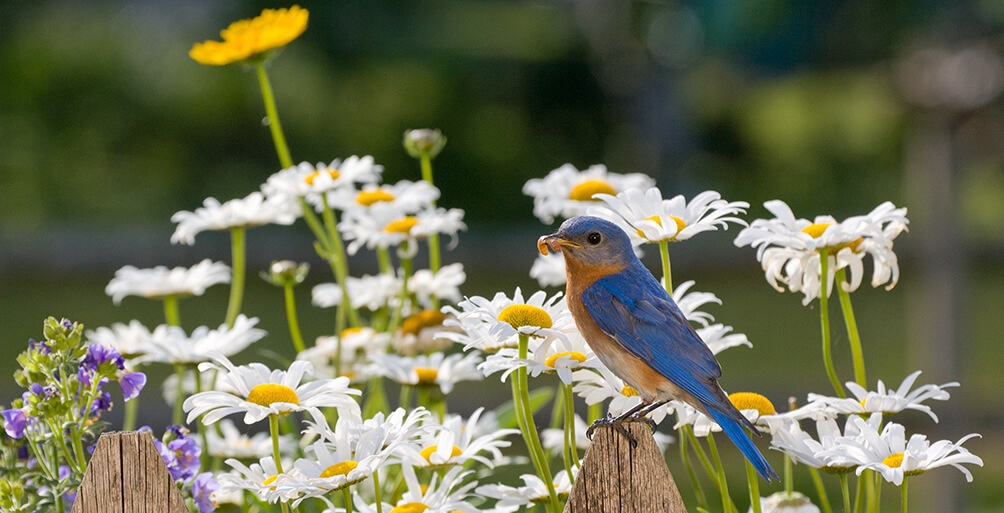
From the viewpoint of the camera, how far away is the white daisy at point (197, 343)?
Result: 1.49 m

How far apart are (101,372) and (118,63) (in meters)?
7.38

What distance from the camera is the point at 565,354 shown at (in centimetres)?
126

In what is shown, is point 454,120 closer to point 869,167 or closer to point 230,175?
point 230,175

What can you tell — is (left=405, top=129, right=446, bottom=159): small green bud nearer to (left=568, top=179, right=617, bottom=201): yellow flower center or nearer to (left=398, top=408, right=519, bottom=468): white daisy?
(left=568, top=179, right=617, bottom=201): yellow flower center

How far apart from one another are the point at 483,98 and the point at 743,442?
25.4 ft

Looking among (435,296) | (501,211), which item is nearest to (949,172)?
(435,296)

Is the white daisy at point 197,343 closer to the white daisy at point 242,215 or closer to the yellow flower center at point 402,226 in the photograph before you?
the white daisy at point 242,215

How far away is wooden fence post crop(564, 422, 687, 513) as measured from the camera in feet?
3.60

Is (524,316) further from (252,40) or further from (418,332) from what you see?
(252,40)

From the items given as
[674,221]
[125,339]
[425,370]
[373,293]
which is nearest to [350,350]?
[373,293]

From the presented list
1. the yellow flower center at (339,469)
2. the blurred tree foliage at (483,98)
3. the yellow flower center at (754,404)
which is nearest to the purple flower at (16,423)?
the yellow flower center at (339,469)

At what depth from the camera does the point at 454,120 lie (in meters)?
8.48

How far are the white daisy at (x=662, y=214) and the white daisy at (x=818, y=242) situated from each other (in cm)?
4

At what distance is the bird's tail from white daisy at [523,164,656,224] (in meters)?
0.58
